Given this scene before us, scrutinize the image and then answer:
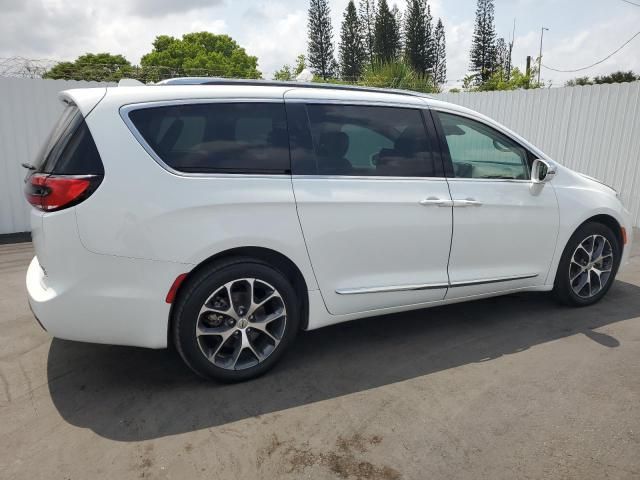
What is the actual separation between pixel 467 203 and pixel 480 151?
53cm

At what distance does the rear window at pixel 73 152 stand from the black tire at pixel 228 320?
2.73 ft

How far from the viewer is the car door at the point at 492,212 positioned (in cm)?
370

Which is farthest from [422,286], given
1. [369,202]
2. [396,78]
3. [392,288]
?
[396,78]

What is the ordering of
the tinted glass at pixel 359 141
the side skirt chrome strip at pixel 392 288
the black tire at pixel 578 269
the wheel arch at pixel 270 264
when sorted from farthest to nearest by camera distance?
the black tire at pixel 578 269
the side skirt chrome strip at pixel 392 288
the tinted glass at pixel 359 141
the wheel arch at pixel 270 264

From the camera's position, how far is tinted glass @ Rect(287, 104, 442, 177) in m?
3.21

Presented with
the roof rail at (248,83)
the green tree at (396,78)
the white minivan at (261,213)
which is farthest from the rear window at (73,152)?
the green tree at (396,78)

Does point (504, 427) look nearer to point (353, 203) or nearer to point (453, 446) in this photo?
point (453, 446)

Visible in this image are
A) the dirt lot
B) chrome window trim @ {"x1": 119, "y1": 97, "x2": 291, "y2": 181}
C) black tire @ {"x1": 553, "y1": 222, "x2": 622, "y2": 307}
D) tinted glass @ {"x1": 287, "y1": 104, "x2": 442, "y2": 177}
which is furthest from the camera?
black tire @ {"x1": 553, "y1": 222, "x2": 622, "y2": 307}

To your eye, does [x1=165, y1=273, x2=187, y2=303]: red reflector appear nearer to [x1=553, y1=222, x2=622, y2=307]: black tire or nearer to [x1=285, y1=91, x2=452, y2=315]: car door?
[x1=285, y1=91, x2=452, y2=315]: car door

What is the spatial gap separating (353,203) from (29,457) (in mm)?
2227

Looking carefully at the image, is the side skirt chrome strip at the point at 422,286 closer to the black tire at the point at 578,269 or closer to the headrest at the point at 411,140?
the black tire at the point at 578,269

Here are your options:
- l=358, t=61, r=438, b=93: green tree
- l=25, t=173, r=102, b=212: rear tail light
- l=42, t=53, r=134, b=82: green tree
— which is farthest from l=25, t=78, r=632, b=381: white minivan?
l=358, t=61, r=438, b=93: green tree

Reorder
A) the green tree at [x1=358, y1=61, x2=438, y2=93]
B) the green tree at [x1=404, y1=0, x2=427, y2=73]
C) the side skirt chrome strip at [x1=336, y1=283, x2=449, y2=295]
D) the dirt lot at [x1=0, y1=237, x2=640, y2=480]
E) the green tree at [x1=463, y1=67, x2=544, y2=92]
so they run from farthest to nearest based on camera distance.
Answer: the green tree at [x1=404, y1=0, x2=427, y2=73] → the green tree at [x1=463, y1=67, x2=544, y2=92] → the green tree at [x1=358, y1=61, x2=438, y2=93] → the side skirt chrome strip at [x1=336, y1=283, x2=449, y2=295] → the dirt lot at [x1=0, y1=237, x2=640, y2=480]

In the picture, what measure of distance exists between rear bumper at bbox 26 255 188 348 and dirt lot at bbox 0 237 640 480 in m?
0.43
